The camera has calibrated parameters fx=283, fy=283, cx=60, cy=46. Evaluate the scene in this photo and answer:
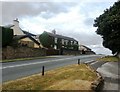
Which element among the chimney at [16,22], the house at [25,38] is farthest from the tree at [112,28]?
the chimney at [16,22]

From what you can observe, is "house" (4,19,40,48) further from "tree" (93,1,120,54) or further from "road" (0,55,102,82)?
"road" (0,55,102,82)

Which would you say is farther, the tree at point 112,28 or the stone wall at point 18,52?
the stone wall at point 18,52

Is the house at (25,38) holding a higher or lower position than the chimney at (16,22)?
lower

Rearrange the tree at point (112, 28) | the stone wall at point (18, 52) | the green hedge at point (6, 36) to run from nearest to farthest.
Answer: the tree at point (112, 28), the stone wall at point (18, 52), the green hedge at point (6, 36)

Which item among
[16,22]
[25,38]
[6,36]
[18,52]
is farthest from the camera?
[16,22]

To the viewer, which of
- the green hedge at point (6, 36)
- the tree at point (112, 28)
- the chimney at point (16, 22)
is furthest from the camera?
the chimney at point (16, 22)

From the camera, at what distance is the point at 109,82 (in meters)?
18.2

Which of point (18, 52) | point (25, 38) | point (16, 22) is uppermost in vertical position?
point (16, 22)

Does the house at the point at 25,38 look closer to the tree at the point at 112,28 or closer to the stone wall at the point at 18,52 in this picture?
the stone wall at the point at 18,52

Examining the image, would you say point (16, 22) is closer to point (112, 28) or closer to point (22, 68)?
point (112, 28)

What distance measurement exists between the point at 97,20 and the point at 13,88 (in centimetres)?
3886

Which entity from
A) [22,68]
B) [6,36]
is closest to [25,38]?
[6,36]

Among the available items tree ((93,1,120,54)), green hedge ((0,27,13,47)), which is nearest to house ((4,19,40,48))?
green hedge ((0,27,13,47))

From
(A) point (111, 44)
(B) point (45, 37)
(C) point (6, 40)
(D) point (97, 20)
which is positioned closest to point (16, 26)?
(B) point (45, 37)
